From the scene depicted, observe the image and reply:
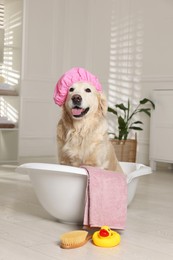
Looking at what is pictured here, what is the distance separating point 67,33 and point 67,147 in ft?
12.7

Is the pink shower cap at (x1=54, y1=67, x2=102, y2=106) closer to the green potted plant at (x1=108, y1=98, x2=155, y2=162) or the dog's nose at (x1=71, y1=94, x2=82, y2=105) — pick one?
the dog's nose at (x1=71, y1=94, x2=82, y2=105)

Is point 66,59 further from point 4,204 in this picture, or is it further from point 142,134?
point 4,204

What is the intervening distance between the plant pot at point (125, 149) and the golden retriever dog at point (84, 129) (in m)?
2.44

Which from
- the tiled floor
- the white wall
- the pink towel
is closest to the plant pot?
the white wall

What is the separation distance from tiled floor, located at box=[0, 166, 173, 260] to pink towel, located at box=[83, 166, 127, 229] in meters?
0.10

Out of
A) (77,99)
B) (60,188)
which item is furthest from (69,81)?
(60,188)

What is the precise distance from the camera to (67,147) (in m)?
2.44

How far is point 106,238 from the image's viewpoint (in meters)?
2.00

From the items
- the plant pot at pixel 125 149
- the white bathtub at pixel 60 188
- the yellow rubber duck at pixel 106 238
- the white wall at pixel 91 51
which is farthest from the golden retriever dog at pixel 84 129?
the white wall at pixel 91 51

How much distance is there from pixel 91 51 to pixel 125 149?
178 centimetres

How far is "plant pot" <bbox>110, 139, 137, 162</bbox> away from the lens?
4930 millimetres

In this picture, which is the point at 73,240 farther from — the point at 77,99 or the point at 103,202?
the point at 77,99

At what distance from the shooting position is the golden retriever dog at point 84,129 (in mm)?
2396

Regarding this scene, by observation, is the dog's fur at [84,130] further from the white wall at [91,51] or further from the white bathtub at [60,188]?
the white wall at [91,51]
